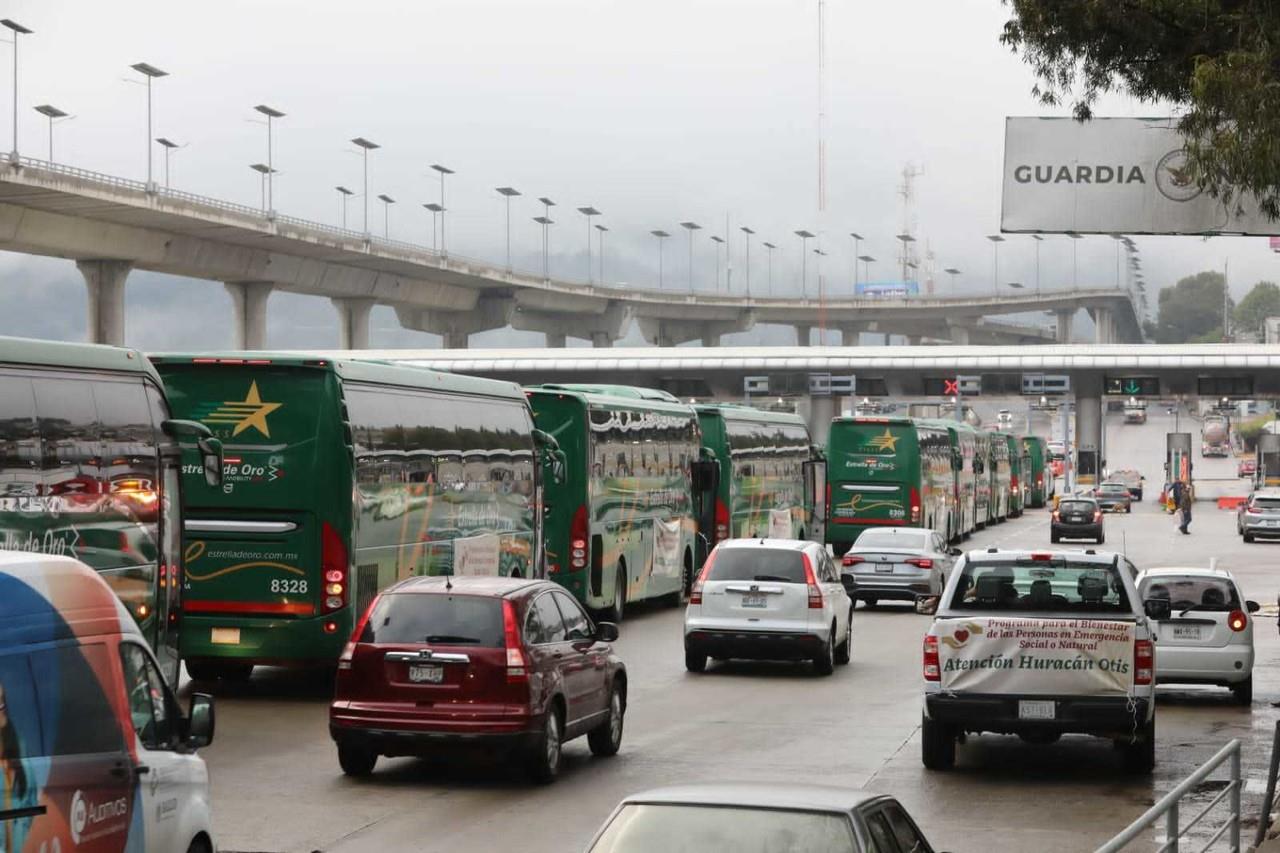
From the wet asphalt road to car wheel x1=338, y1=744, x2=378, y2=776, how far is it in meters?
0.13

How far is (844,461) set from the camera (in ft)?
173

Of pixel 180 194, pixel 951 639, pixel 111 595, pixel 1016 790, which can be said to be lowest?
pixel 1016 790

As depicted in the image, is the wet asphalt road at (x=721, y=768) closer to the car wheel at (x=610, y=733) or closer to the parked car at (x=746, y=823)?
the car wheel at (x=610, y=733)

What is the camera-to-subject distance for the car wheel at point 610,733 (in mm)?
16969

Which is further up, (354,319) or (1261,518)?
(354,319)

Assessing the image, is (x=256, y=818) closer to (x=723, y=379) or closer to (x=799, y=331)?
(x=723, y=379)

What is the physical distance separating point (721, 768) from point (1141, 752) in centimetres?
342

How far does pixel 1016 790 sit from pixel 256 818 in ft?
19.2

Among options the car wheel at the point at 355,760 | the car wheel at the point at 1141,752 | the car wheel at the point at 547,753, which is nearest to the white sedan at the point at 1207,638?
the car wheel at the point at 1141,752

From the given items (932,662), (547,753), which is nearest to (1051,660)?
(932,662)

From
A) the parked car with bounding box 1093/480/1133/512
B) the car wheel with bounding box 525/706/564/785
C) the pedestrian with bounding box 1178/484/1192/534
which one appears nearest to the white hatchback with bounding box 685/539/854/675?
the car wheel with bounding box 525/706/564/785

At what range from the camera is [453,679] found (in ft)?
49.6

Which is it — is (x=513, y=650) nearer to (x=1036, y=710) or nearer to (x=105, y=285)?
(x=1036, y=710)

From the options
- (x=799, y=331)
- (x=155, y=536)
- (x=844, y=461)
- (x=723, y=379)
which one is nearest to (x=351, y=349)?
(x=723, y=379)
